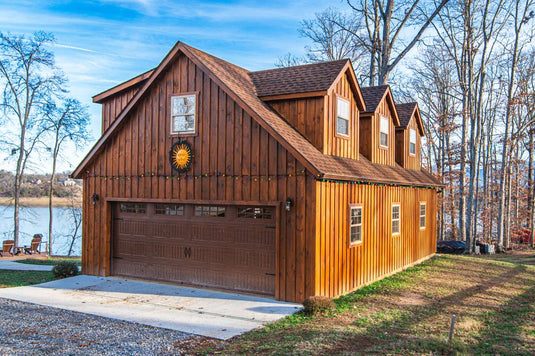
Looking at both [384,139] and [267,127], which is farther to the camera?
[384,139]

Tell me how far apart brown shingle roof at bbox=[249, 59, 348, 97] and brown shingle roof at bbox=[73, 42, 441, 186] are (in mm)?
350

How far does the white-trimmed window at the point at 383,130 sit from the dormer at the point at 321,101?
2.09 meters

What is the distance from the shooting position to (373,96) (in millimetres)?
15023

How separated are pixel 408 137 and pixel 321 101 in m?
7.90

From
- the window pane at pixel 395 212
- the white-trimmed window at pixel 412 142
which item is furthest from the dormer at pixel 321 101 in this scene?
the white-trimmed window at pixel 412 142

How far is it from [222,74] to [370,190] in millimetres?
5177

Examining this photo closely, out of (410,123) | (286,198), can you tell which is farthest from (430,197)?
(286,198)

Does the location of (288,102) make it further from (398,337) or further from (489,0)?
(489,0)

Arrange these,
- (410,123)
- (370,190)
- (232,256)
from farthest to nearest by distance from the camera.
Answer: (410,123) → (370,190) → (232,256)

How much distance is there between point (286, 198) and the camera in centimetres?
985

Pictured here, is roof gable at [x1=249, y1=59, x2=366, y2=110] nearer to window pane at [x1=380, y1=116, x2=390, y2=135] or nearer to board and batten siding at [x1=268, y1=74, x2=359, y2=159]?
board and batten siding at [x1=268, y1=74, x2=359, y2=159]

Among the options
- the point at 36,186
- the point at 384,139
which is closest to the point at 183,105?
the point at 384,139

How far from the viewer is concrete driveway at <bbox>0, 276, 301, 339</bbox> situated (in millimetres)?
8172

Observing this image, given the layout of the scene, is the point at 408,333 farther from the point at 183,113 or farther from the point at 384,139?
the point at 384,139
